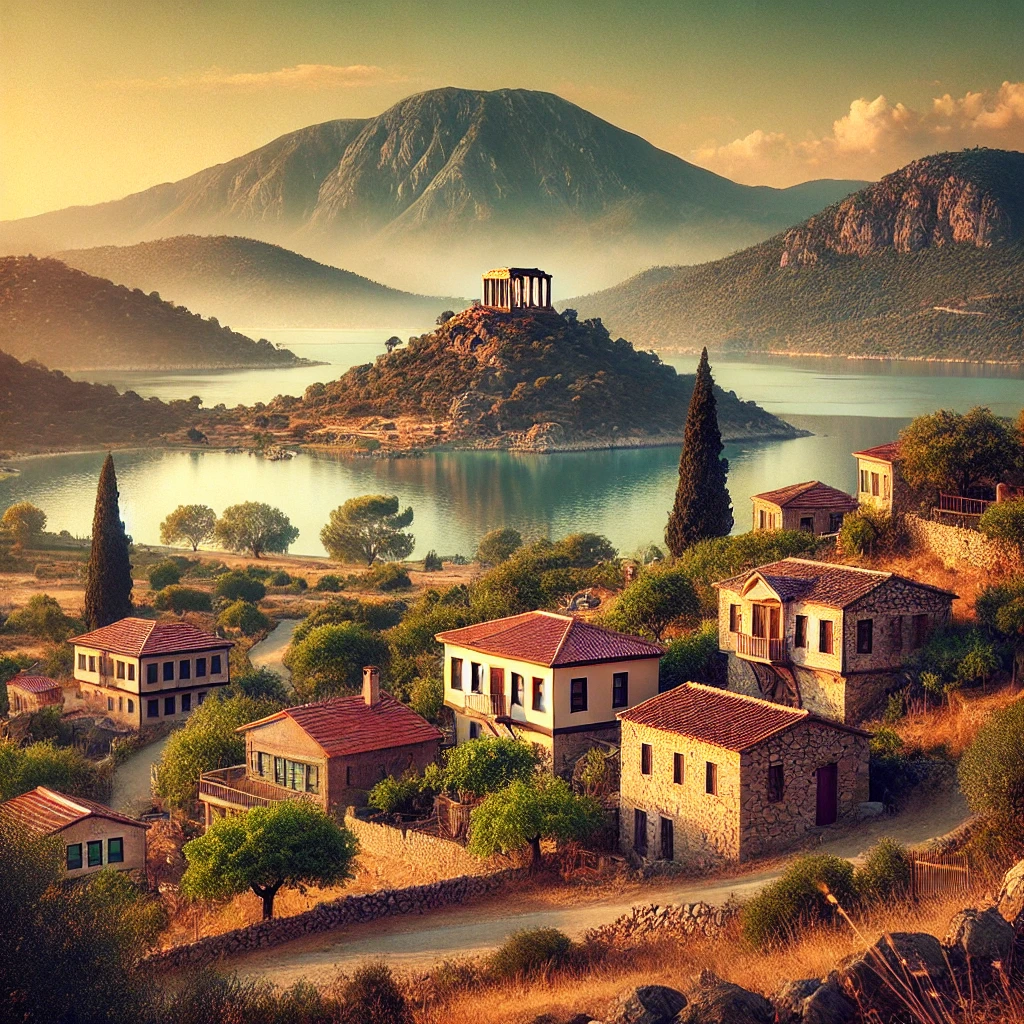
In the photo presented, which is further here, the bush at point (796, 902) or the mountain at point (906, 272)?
the mountain at point (906, 272)

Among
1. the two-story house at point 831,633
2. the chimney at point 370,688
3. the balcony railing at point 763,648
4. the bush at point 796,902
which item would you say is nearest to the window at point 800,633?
the two-story house at point 831,633

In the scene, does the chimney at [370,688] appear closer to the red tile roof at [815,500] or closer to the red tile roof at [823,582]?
the red tile roof at [823,582]

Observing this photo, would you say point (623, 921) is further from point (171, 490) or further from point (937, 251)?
point (937, 251)

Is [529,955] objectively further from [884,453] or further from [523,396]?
[523,396]

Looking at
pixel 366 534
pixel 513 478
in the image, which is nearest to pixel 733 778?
pixel 366 534

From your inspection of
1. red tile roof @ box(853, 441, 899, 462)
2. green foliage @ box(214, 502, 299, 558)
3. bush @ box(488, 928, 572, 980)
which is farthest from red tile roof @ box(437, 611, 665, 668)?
green foliage @ box(214, 502, 299, 558)

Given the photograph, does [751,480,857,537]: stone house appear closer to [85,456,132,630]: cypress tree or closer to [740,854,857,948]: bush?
[740,854,857,948]: bush
